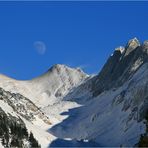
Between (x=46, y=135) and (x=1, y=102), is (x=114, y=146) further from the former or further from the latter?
(x=1, y=102)

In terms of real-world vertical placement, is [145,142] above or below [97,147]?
below

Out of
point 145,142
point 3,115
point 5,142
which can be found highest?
point 3,115

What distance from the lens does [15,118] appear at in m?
181

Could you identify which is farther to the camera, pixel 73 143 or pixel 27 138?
pixel 73 143

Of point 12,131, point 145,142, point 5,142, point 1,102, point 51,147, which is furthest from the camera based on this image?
point 1,102

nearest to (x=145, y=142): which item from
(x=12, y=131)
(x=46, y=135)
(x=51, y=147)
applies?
(x=12, y=131)

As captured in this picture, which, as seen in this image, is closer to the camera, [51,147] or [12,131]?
[12,131]

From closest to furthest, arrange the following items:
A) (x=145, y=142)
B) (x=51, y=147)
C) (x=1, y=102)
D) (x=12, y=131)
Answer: (x=145, y=142)
(x=12, y=131)
(x=51, y=147)
(x=1, y=102)

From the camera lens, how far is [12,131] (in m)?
165

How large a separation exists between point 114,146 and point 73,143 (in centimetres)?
1221

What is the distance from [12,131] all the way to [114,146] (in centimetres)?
4288

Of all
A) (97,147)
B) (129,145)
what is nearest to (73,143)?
(97,147)

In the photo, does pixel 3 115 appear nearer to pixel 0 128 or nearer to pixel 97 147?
pixel 0 128

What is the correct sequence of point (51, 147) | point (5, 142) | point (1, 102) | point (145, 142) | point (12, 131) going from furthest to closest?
1. point (1, 102)
2. point (51, 147)
3. point (12, 131)
4. point (5, 142)
5. point (145, 142)
